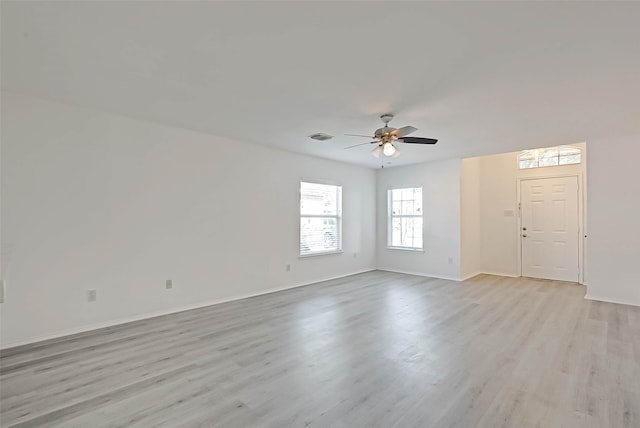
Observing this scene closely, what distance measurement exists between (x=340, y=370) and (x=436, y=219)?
464 centimetres

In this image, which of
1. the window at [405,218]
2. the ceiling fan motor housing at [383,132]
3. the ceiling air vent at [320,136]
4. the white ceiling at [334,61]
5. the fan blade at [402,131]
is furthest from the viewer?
the window at [405,218]

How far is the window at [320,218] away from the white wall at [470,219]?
8.15ft

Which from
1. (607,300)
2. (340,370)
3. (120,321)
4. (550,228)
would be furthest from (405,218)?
(120,321)

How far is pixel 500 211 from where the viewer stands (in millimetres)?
6762

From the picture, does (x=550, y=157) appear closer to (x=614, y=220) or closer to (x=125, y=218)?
(x=614, y=220)

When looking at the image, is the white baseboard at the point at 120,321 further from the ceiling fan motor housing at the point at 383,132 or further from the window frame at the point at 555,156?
the window frame at the point at 555,156

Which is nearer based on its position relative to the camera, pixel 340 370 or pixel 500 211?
pixel 340 370

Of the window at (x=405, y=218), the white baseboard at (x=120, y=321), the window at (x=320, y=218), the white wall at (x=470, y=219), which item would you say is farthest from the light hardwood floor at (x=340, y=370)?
the window at (x=405, y=218)

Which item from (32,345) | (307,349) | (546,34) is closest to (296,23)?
(546,34)

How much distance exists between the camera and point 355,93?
9.81ft

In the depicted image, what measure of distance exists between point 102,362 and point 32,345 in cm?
97

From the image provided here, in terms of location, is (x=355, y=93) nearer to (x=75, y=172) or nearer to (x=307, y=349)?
(x=307, y=349)

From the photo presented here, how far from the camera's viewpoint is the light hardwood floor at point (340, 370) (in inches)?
77.6

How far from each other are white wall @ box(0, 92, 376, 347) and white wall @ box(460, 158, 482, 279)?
11.4 ft
